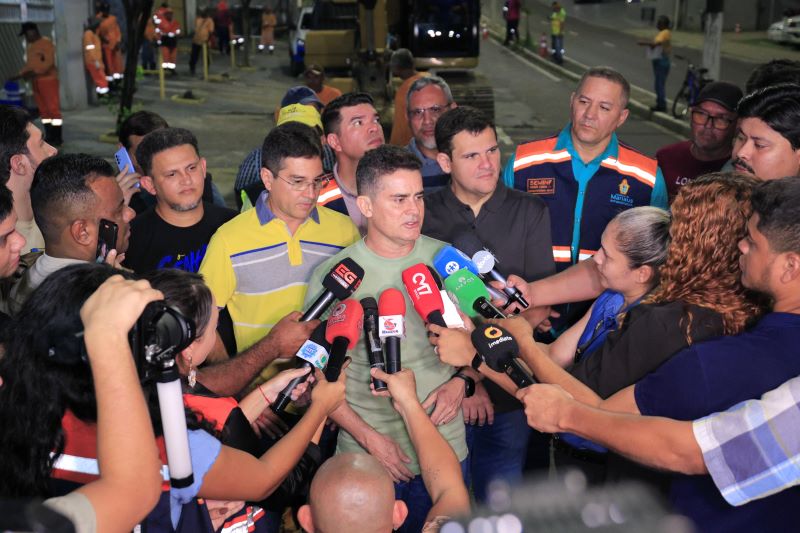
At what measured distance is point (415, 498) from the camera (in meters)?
3.65

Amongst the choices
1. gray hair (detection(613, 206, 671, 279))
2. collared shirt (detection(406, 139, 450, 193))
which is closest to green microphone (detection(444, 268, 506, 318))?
gray hair (detection(613, 206, 671, 279))

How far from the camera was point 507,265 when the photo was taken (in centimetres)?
432

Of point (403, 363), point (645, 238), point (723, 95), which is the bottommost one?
point (403, 363)

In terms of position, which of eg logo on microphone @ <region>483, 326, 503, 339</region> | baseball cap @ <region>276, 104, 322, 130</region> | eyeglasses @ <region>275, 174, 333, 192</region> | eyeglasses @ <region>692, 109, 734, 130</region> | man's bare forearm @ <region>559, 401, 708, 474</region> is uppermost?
eyeglasses @ <region>692, 109, 734, 130</region>

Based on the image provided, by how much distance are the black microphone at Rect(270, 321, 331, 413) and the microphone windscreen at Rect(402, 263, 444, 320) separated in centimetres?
37

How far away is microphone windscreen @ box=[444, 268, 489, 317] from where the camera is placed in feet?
11.3

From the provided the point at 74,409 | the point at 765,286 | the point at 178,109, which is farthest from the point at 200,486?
the point at 178,109

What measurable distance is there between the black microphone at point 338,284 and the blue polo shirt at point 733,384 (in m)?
1.31

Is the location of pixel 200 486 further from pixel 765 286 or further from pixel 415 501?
pixel 765 286

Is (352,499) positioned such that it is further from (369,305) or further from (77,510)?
(369,305)

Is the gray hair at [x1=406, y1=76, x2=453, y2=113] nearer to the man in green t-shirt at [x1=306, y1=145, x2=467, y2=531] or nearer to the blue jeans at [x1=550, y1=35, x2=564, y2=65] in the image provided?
the man in green t-shirt at [x1=306, y1=145, x2=467, y2=531]

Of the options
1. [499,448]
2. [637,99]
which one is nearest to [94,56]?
[637,99]

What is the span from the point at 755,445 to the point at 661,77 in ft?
60.8

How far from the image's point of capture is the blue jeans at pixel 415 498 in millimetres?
3631
